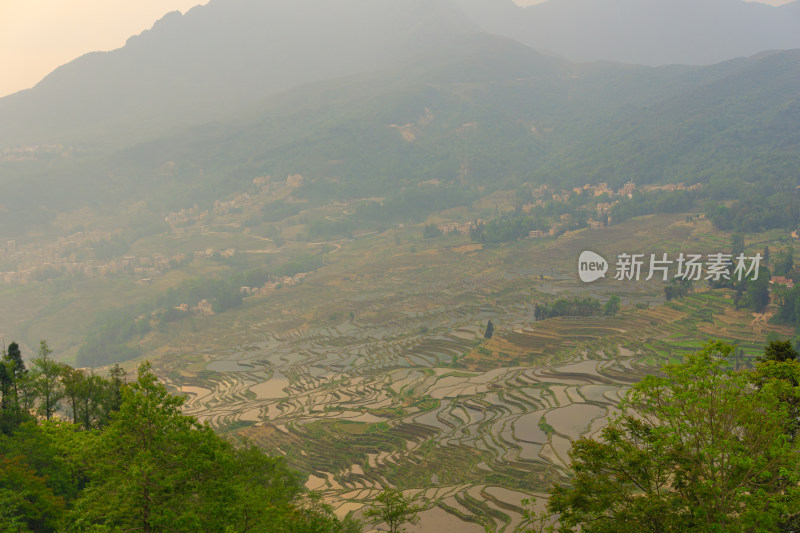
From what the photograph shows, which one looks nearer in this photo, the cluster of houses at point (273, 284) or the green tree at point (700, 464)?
the green tree at point (700, 464)

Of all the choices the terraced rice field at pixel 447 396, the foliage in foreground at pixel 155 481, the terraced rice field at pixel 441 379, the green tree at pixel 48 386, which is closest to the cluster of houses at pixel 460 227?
the terraced rice field at pixel 441 379

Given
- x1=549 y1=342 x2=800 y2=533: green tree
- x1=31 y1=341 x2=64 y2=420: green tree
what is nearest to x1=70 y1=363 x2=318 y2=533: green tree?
x1=549 y1=342 x2=800 y2=533: green tree

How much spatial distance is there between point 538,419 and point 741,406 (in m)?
28.1

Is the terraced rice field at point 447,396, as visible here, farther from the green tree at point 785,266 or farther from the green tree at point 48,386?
the green tree at point 48,386

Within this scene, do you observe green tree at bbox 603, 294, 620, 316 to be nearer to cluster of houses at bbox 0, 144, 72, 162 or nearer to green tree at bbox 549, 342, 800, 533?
green tree at bbox 549, 342, 800, 533

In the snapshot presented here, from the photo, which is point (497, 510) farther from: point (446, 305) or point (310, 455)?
point (446, 305)

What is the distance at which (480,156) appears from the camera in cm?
19988

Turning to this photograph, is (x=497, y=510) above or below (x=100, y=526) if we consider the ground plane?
below

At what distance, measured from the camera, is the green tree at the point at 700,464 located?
1369 cm

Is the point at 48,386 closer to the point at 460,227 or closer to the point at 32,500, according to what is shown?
the point at 32,500

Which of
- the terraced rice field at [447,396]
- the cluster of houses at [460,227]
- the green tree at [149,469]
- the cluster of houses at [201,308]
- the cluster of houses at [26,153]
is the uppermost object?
the cluster of houses at [26,153]

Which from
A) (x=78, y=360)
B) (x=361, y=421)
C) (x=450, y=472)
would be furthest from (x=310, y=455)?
(x=78, y=360)

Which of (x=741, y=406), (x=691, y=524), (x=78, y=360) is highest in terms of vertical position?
(x=741, y=406)

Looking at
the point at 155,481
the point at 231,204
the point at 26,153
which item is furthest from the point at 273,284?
the point at 26,153
